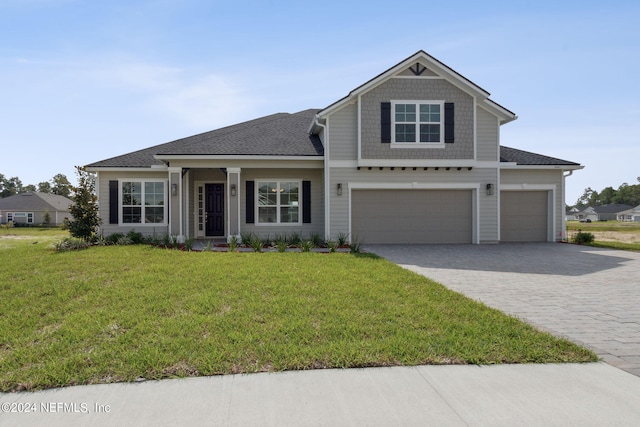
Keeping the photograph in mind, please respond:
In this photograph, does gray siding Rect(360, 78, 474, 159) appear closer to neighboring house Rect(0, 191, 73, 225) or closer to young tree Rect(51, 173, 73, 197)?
neighboring house Rect(0, 191, 73, 225)

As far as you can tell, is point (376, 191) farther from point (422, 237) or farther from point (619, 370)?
point (619, 370)

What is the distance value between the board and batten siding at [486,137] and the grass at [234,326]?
8351 millimetres

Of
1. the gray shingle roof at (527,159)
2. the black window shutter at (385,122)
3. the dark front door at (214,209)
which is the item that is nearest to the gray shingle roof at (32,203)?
the dark front door at (214,209)

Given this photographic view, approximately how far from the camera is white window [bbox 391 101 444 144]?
531 inches

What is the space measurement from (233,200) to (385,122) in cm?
610

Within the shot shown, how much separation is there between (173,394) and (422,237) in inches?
481

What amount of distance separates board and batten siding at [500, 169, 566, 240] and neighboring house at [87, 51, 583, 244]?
0.13ft

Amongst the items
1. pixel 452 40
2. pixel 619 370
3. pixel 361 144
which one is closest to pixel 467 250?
pixel 361 144

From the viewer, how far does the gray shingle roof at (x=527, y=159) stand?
586 inches

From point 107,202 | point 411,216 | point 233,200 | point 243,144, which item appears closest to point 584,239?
point 411,216

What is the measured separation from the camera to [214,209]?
15883 millimetres

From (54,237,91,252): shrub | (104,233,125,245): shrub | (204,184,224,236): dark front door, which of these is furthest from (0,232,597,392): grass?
(204,184,224,236): dark front door

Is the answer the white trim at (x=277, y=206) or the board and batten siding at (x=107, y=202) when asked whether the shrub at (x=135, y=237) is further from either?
the white trim at (x=277, y=206)

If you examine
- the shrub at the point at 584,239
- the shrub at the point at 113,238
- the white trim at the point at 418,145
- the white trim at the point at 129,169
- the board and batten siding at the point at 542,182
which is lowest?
the shrub at the point at 584,239
